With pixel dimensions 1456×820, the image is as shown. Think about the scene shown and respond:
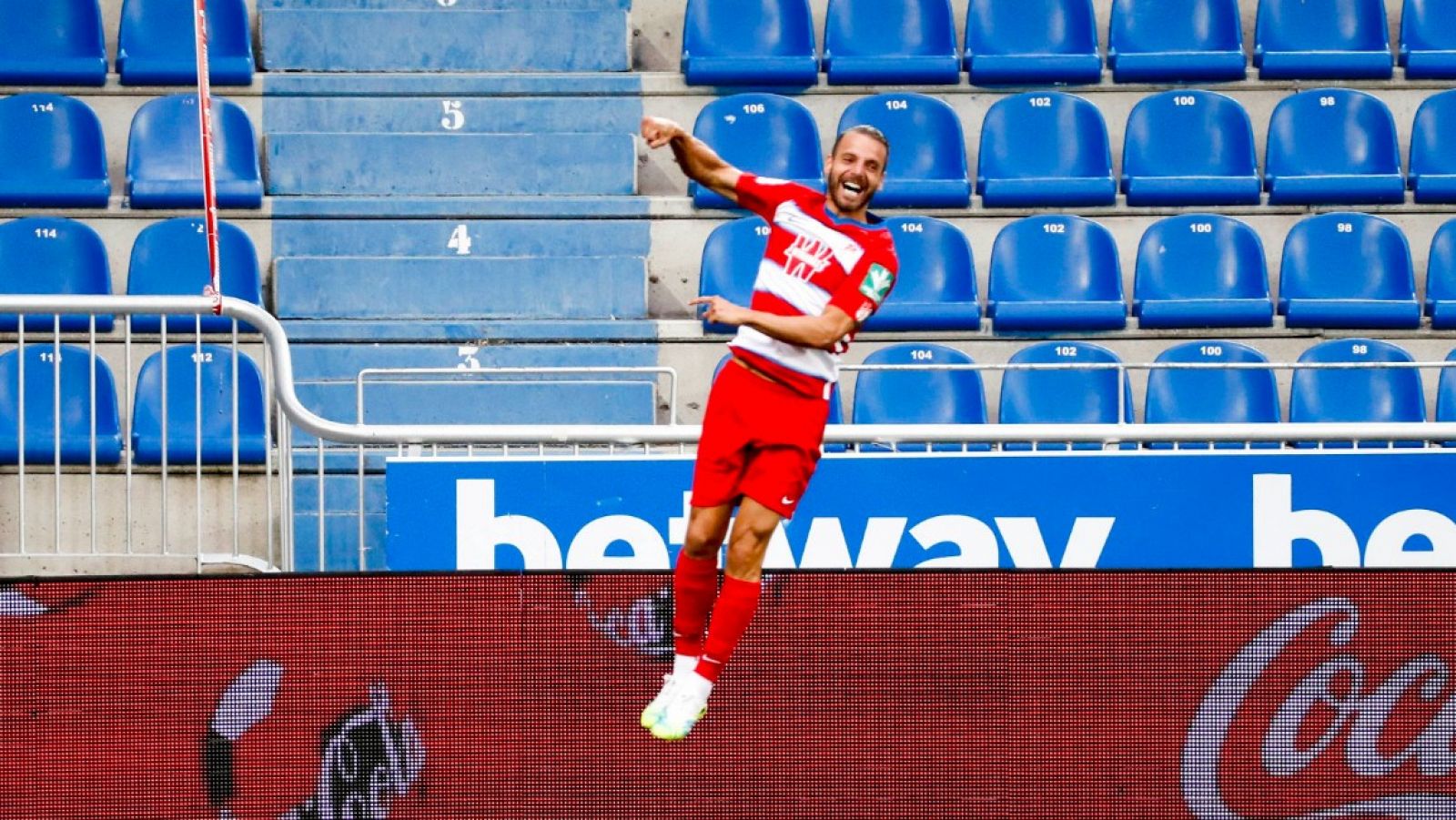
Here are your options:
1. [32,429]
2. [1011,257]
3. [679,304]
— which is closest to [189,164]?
[32,429]

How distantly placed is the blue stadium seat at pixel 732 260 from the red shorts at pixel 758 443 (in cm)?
397

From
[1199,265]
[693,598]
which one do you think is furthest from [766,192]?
[1199,265]

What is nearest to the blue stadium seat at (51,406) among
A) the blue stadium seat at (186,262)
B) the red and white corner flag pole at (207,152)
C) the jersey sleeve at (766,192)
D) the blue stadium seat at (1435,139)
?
the blue stadium seat at (186,262)

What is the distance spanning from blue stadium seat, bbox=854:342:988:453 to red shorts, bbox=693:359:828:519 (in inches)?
143

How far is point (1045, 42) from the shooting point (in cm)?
1033

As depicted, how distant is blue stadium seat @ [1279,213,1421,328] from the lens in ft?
31.1

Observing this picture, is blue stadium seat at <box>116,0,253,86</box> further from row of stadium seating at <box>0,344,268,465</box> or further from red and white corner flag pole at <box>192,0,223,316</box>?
red and white corner flag pole at <box>192,0,223,316</box>

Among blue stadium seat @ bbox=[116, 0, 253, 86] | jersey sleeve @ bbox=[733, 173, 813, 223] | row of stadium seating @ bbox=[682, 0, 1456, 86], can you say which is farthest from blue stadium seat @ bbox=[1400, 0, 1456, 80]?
blue stadium seat @ bbox=[116, 0, 253, 86]

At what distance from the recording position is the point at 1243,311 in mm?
9391

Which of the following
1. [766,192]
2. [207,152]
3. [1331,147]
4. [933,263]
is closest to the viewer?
[766,192]

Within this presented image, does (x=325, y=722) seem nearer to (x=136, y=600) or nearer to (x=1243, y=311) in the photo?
(x=136, y=600)

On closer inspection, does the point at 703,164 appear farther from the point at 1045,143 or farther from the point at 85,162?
the point at 85,162

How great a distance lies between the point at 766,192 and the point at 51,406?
448 cm

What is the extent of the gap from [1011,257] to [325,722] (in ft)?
17.5
